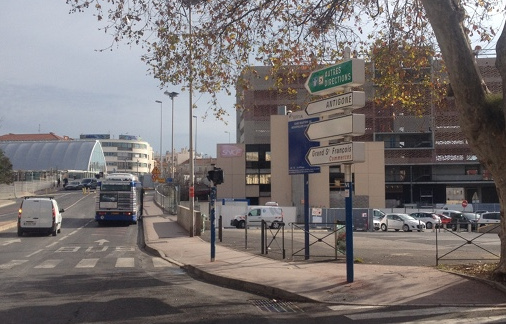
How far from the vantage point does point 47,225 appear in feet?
91.6

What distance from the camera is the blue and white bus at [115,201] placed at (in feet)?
117

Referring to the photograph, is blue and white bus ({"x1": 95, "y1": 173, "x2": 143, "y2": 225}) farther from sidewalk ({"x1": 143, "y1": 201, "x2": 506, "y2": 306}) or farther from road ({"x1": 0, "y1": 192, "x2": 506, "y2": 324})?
sidewalk ({"x1": 143, "y1": 201, "x2": 506, "y2": 306})

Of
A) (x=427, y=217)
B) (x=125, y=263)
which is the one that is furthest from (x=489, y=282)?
(x=427, y=217)

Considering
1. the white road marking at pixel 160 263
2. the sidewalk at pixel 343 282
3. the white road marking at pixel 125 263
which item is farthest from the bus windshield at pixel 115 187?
the sidewalk at pixel 343 282

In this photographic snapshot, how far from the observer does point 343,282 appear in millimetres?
11859

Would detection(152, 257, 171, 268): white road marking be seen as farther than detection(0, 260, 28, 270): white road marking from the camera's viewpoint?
Yes

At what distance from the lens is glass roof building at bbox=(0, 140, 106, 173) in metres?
119

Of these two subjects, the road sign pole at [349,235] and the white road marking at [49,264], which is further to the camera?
the white road marking at [49,264]

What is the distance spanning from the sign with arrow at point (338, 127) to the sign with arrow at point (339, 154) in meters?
0.23

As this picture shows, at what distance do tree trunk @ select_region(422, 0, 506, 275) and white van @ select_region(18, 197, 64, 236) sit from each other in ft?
72.1

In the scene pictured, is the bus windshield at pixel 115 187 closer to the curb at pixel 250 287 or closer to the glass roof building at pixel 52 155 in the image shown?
the curb at pixel 250 287

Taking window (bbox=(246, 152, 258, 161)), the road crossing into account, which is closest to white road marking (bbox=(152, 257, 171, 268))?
the road crossing

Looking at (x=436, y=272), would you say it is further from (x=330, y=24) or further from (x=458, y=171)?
(x=458, y=171)

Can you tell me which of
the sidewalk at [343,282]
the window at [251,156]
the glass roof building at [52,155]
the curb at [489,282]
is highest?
the glass roof building at [52,155]
